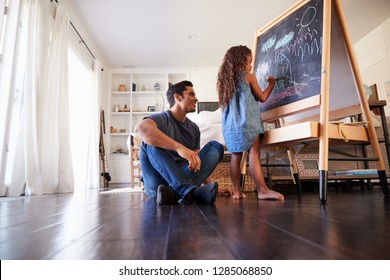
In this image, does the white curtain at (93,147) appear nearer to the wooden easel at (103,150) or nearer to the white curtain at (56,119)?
the wooden easel at (103,150)

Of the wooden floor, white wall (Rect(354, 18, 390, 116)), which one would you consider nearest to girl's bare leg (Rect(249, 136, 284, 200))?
the wooden floor

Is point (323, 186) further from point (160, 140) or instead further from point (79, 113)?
point (79, 113)

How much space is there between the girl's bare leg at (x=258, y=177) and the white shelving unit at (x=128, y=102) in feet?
15.1

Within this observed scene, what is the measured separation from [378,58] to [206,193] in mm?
4656

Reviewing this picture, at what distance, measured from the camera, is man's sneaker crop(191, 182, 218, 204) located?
48.5 inches

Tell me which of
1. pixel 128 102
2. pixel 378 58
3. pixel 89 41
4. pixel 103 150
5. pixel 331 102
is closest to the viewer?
pixel 331 102

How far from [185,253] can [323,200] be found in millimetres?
1043

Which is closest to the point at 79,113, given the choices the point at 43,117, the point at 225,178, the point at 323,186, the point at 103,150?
the point at 103,150

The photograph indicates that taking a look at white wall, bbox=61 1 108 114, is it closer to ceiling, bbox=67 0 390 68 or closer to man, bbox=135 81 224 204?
ceiling, bbox=67 0 390 68

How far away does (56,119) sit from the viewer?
299 cm

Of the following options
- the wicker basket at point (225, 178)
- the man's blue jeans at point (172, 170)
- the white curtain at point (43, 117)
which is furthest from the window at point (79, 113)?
the man's blue jeans at point (172, 170)

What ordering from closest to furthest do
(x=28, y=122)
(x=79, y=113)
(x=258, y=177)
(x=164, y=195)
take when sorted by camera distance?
1. (x=164, y=195)
2. (x=258, y=177)
3. (x=28, y=122)
4. (x=79, y=113)

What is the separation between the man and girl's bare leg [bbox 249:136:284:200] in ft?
0.66

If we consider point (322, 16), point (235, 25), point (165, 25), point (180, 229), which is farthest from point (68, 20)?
point (180, 229)
